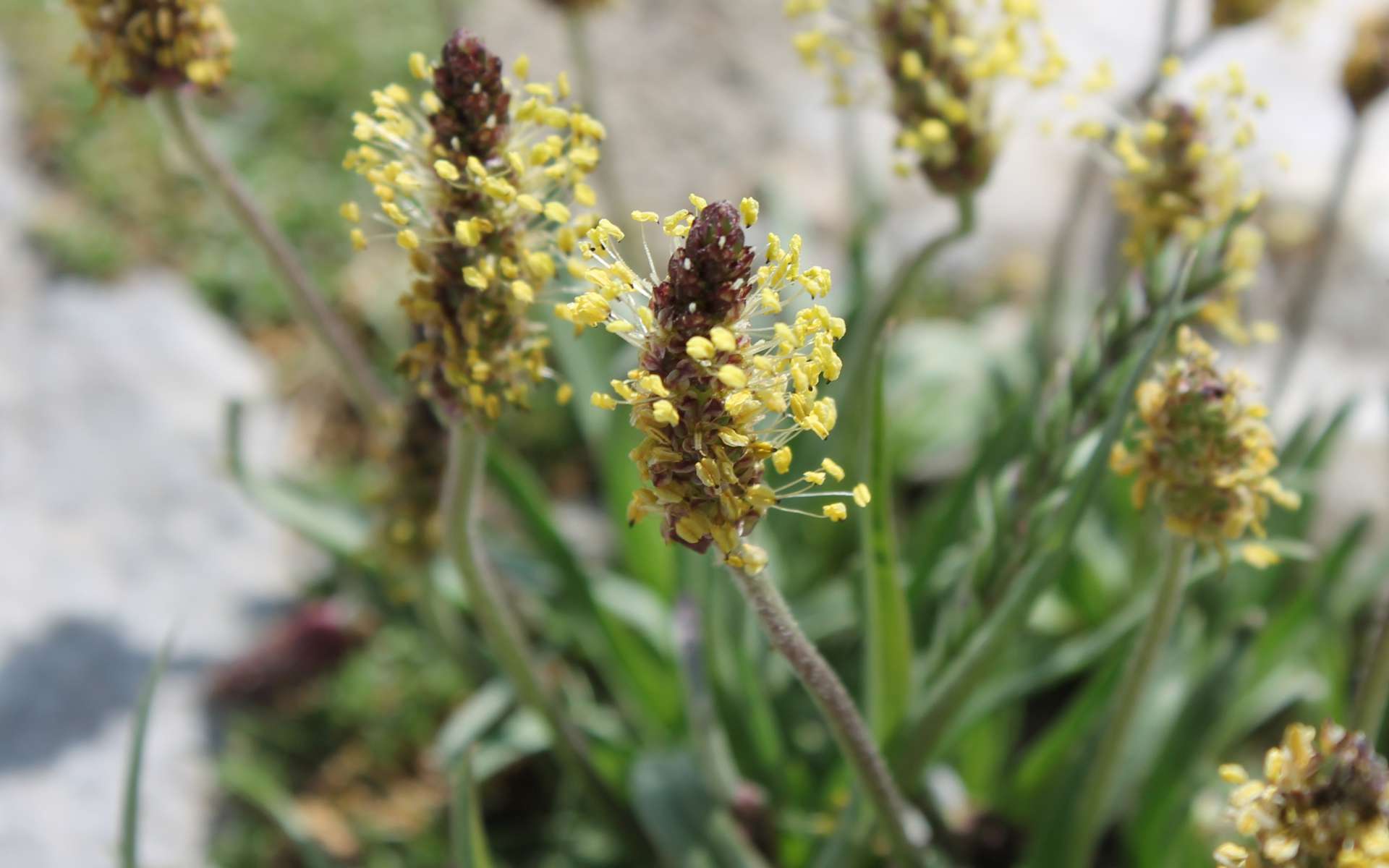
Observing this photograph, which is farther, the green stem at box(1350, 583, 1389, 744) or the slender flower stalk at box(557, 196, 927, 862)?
the green stem at box(1350, 583, 1389, 744)

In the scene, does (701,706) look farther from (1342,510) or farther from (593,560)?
(1342,510)

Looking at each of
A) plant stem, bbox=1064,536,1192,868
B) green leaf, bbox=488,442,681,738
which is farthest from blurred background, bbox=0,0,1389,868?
plant stem, bbox=1064,536,1192,868

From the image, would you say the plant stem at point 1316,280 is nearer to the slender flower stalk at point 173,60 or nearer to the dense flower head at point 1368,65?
the dense flower head at point 1368,65

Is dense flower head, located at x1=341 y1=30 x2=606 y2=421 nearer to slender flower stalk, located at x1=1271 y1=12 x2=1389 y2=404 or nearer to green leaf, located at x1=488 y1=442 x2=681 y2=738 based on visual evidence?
green leaf, located at x1=488 y1=442 x2=681 y2=738

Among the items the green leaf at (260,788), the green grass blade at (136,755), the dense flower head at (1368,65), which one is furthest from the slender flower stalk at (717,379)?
the dense flower head at (1368,65)

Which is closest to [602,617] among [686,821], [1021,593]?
[686,821]

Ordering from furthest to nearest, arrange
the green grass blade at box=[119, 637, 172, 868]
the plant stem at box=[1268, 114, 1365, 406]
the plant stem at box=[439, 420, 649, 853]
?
the plant stem at box=[1268, 114, 1365, 406] < the green grass blade at box=[119, 637, 172, 868] < the plant stem at box=[439, 420, 649, 853]

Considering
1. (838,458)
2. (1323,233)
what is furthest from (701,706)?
(1323,233)
